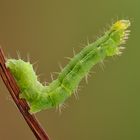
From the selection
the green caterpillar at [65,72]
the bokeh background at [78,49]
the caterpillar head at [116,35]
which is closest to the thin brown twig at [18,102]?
the green caterpillar at [65,72]

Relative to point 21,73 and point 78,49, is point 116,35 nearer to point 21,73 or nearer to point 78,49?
point 21,73

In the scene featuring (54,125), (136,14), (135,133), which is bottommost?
(135,133)

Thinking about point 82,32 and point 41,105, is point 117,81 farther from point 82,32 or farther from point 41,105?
point 41,105

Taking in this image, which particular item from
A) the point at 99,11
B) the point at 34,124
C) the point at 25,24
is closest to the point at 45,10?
the point at 25,24

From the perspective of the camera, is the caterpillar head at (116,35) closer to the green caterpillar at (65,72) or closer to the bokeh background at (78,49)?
the green caterpillar at (65,72)

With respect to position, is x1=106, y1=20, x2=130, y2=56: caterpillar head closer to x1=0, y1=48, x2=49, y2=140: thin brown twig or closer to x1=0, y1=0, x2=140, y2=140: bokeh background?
x1=0, y1=48, x2=49, y2=140: thin brown twig

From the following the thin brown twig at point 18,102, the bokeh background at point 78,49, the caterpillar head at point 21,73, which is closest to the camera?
the thin brown twig at point 18,102

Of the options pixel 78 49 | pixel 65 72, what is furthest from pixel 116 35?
pixel 78 49
